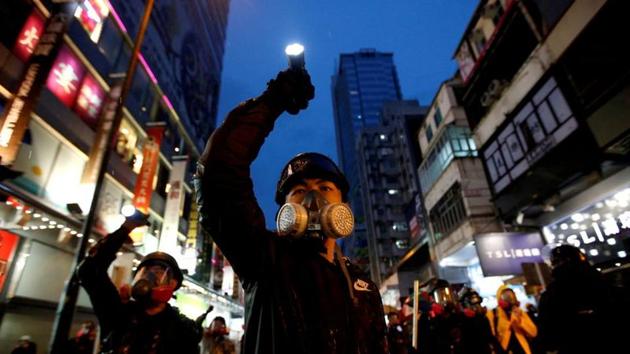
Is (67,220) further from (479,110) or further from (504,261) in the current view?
(479,110)

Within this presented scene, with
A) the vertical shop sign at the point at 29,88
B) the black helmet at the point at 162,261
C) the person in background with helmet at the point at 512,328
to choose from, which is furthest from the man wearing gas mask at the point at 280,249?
the vertical shop sign at the point at 29,88

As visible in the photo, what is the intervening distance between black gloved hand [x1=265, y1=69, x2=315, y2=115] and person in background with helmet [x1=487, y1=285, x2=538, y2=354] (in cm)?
751

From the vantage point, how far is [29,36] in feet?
32.3

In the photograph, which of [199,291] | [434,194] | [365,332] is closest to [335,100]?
[434,194]

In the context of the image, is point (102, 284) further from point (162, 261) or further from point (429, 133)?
point (429, 133)

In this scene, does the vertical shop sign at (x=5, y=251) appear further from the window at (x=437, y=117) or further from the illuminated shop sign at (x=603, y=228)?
the window at (x=437, y=117)

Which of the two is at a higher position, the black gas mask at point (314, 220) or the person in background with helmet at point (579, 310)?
the black gas mask at point (314, 220)

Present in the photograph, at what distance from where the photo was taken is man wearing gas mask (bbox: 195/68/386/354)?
144 centimetres

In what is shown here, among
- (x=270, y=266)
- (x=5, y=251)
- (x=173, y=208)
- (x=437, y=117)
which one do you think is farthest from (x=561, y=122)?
(x=173, y=208)

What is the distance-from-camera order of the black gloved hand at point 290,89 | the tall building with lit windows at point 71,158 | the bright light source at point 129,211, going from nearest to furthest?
1. the black gloved hand at point 290,89
2. the bright light source at point 129,211
3. the tall building with lit windows at point 71,158

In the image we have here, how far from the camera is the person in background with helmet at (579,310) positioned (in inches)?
145

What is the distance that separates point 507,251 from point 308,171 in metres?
15.5

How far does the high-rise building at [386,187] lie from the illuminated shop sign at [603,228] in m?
36.4

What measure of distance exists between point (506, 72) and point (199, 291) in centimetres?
2088
